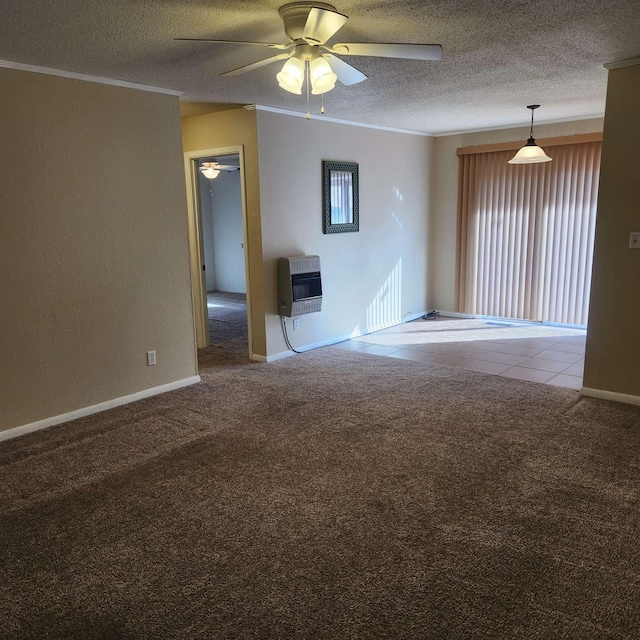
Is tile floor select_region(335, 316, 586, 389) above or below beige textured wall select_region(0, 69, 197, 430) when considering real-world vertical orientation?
below

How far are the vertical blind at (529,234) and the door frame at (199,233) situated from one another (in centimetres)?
305

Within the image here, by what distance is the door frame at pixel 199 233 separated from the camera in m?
5.05

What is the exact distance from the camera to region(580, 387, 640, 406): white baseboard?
12.9ft

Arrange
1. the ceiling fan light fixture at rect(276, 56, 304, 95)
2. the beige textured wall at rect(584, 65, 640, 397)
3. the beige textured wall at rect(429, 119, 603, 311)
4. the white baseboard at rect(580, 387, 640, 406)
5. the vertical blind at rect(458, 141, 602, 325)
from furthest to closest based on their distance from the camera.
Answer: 1. the beige textured wall at rect(429, 119, 603, 311)
2. the vertical blind at rect(458, 141, 602, 325)
3. the white baseboard at rect(580, 387, 640, 406)
4. the beige textured wall at rect(584, 65, 640, 397)
5. the ceiling fan light fixture at rect(276, 56, 304, 95)

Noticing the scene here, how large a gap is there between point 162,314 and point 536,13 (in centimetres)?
315

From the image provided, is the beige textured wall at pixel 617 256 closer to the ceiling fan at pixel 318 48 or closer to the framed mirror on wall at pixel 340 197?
the ceiling fan at pixel 318 48

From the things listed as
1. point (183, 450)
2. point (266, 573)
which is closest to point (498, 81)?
point (183, 450)

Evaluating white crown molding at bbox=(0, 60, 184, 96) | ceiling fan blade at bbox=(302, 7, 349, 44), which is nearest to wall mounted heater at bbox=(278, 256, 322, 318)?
white crown molding at bbox=(0, 60, 184, 96)

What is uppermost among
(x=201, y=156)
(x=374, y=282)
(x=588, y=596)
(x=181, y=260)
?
(x=201, y=156)

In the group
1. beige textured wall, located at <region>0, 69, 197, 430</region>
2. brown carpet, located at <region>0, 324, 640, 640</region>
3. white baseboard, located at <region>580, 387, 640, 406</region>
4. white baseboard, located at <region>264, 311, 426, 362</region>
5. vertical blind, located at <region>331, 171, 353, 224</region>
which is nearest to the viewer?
brown carpet, located at <region>0, 324, 640, 640</region>

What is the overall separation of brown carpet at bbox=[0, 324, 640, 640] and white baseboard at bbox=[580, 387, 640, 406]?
0.33 ft

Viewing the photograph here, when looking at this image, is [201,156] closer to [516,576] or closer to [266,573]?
[266,573]

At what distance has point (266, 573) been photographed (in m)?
2.15

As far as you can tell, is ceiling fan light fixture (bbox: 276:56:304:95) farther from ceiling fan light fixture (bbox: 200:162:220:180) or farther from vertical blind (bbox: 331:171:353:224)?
ceiling fan light fixture (bbox: 200:162:220:180)
